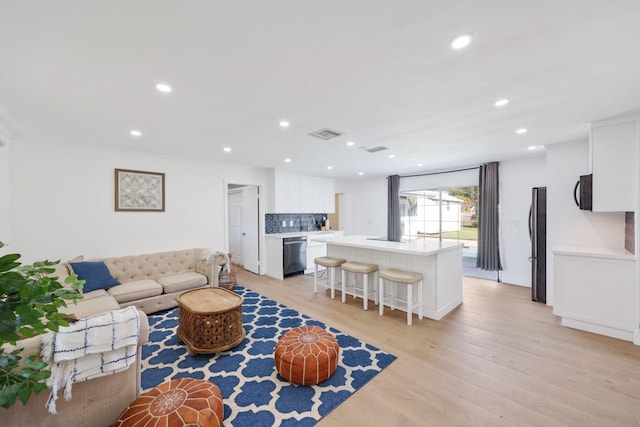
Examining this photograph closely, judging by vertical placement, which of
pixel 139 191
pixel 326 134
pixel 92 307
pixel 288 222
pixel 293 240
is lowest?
pixel 92 307

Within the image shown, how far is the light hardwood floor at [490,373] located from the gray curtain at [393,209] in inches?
135

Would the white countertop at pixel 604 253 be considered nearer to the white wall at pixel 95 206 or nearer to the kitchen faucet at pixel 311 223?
the kitchen faucet at pixel 311 223

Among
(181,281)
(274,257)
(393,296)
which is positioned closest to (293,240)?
(274,257)

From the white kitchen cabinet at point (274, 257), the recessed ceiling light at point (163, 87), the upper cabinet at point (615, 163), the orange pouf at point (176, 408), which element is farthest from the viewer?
the white kitchen cabinet at point (274, 257)

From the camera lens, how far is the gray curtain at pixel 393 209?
23.0 ft

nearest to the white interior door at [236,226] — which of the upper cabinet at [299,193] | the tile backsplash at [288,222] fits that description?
the tile backsplash at [288,222]

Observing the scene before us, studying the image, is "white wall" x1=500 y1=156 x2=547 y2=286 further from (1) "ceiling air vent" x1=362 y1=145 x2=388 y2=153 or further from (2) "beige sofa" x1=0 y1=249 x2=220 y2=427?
(2) "beige sofa" x1=0 y1=249 x2=220 y2=427

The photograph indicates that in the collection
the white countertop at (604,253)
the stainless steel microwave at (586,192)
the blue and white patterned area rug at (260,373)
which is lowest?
the blue and white patterned area rug at (260,373)

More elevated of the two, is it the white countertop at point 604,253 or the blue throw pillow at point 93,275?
the white countertop at point 604,253

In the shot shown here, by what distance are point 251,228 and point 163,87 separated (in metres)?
4.31

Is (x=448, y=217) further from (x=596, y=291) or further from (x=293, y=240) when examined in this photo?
(x=293, y=240)

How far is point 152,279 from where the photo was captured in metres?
4.01

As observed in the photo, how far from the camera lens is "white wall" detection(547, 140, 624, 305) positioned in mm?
3422

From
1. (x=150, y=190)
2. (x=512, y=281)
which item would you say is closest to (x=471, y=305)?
(x=512, y=281)
